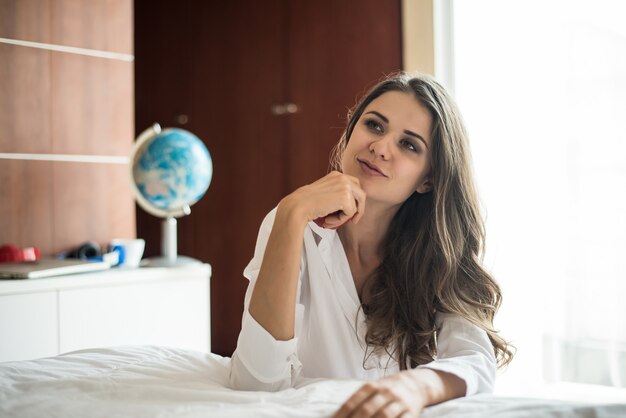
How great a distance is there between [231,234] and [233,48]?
43.6 inches

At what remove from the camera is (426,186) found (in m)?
1.64

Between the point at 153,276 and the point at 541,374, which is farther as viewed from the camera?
the point at 541,374

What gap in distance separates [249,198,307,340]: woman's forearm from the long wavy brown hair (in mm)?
292

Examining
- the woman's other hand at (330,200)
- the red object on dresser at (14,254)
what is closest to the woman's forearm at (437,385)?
the woman's other hand at (330,200)

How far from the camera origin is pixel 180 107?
4.04 metres

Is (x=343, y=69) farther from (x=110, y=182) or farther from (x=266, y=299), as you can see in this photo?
(x=266, y=299)

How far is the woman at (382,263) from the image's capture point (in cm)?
122

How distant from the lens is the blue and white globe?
2537mm

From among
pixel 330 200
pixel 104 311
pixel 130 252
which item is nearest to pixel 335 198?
pixel 330 200

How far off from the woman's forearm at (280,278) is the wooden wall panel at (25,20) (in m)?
1.71

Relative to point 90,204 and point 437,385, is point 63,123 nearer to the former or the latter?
point 90,204

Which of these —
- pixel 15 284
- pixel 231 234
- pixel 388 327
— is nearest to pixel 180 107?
pixel 231 234

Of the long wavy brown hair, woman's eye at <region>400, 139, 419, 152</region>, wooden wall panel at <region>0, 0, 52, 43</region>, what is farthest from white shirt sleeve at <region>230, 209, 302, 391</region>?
wooden wall panel at <region>0, 0, 52, 43</region>

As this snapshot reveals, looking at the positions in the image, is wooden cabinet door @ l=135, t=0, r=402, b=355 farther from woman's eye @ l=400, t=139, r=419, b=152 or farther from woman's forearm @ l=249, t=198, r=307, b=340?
woman's forearm @ l=249, t=198, r=307, b=340
